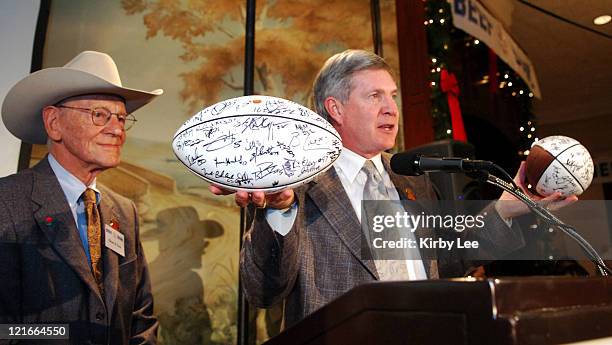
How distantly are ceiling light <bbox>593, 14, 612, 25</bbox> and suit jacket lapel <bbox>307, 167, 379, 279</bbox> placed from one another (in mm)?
4903

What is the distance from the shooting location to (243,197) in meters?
1.28

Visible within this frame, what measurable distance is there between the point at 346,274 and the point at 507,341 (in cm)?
93

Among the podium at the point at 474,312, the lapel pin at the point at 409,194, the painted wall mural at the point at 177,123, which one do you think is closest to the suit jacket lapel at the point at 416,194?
the lapel pin at the point at 409,194

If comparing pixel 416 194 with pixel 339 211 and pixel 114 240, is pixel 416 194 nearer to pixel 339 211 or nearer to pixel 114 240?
pixel 339 211

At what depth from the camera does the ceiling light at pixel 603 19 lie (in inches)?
208

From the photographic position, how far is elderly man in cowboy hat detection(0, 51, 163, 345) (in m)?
1.61

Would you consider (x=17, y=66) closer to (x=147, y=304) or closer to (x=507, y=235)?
(x=147, y=304)

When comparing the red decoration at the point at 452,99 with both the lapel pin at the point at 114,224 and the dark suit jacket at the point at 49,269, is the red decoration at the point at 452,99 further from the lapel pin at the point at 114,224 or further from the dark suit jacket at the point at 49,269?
the dark suit jacket at the point at 49,269

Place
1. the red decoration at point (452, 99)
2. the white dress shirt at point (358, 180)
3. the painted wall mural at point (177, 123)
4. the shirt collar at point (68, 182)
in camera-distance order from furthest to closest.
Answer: the red decoration at point (452, 99), the painted wall mural at point (177, 123), the shirt collar at point (68, 182), the white dress shirt at point (358, 180)

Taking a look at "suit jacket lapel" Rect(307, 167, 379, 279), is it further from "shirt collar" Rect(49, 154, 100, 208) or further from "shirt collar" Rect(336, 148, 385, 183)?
"shirt collar" Rect(49, 154, 100, 208)

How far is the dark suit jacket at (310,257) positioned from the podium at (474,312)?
57 cm

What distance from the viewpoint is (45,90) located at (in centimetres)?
176

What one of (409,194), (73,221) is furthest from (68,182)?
(409,194)

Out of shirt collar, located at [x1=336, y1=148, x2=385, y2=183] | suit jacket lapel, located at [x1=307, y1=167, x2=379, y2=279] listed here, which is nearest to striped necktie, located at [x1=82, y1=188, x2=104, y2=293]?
suit jacket lapel, located at [x1=307, y1=167, x2=379, y2=279]
